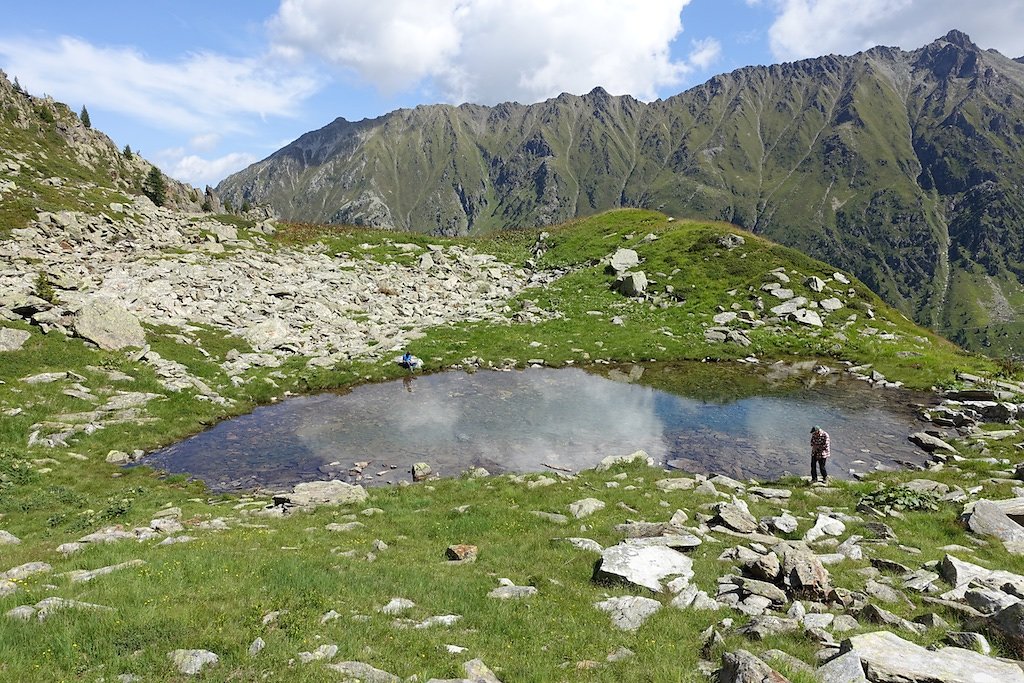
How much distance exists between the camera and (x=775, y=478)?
79.3 feet

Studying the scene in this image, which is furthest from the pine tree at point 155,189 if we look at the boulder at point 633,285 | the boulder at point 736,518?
the boulder at point 736,518

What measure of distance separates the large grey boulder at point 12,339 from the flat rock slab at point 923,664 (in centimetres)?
4153

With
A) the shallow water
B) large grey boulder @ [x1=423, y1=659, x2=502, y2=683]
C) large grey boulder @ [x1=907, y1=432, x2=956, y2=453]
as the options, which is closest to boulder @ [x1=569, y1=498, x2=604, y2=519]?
the shallow water

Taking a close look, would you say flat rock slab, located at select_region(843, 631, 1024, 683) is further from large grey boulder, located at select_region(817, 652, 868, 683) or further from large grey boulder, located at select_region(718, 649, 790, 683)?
large grey boulder, located at select_region(718, 649, 790, 683)

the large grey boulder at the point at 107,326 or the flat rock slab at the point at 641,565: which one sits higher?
the large grey boulder at the point at 107,326

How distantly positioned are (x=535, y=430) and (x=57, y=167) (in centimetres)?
10686

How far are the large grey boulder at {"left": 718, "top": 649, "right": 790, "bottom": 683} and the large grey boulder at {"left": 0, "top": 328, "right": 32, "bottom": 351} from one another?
39711mm

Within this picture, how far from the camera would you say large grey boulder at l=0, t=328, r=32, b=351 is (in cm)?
3041

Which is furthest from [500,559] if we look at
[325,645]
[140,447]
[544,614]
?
[140,447]

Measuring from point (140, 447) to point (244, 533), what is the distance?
13.4m

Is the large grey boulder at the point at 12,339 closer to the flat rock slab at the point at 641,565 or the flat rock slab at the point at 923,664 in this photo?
the flat rock slab at the point at 641,565

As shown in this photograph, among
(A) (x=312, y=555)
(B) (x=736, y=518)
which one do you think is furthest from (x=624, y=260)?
(A) (x=312, y=555)

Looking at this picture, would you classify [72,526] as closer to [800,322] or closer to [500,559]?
[500,559]

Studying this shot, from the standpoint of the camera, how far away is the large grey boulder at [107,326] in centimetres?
3384
